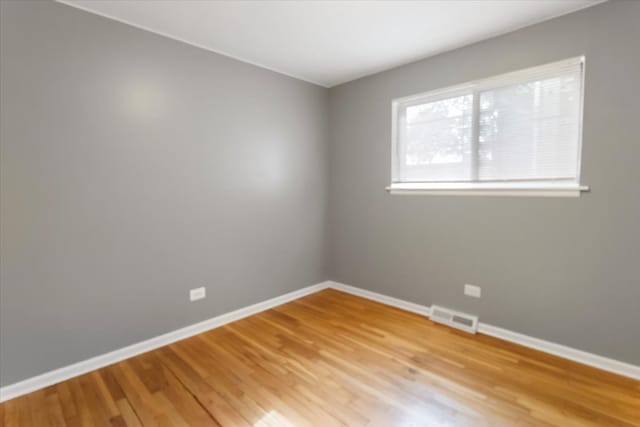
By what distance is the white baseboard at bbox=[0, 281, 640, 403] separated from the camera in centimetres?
208

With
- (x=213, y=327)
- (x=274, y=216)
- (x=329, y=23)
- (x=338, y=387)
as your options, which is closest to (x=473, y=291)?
(x=338, y=387)

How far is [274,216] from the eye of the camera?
3.47 meters

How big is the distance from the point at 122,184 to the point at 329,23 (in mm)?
1977

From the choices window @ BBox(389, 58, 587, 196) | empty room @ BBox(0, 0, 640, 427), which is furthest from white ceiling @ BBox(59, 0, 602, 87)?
window @ BBox(389, 58, 587, 196)

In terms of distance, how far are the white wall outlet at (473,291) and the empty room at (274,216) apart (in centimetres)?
2

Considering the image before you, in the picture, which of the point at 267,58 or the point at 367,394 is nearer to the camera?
the point at 367,394

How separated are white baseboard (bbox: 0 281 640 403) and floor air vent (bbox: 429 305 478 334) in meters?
0.07

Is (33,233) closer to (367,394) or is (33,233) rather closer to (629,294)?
(367,394)

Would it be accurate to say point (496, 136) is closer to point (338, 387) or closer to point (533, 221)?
point (533, 221)

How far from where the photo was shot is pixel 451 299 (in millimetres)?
3018

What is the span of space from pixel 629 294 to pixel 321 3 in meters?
2.85

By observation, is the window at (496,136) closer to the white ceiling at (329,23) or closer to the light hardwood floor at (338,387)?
the white ceiling at (329,23)

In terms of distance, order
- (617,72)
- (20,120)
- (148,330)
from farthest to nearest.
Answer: (148,330) < (617,72) < (20,120)

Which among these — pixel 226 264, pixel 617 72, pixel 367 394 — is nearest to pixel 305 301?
pixel 226 264
